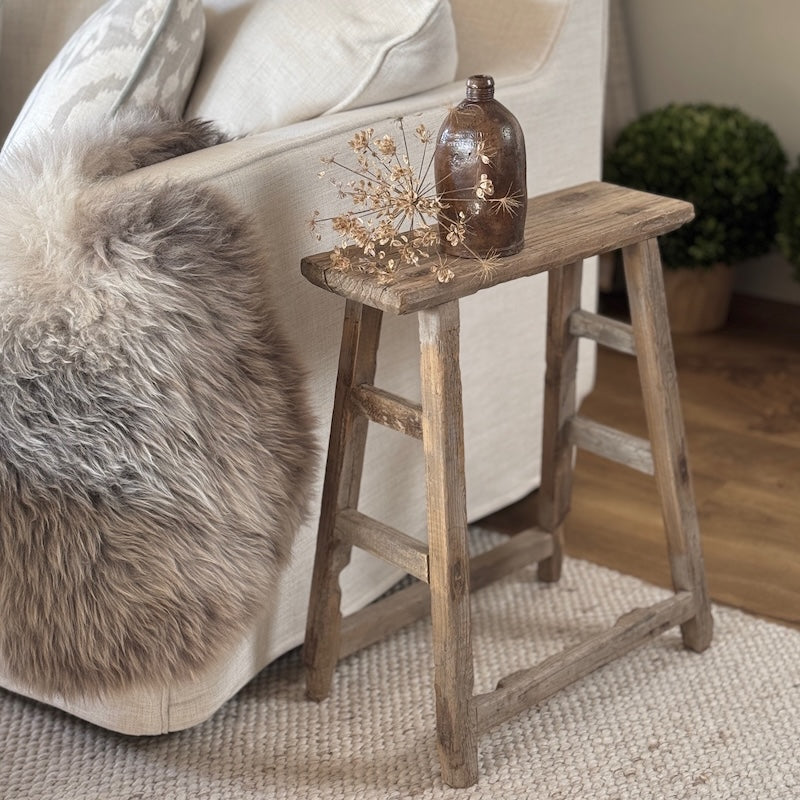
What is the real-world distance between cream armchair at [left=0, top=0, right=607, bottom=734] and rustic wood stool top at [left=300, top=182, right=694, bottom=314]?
110mm

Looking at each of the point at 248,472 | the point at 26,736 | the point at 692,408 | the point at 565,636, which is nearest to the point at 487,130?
the point at 248,472

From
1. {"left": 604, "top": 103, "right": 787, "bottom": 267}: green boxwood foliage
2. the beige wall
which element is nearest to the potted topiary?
{"left": 604, "top": 103, "right": 787, "bottom": 267}: green boxwood foliage

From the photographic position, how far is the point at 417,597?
5.19ft

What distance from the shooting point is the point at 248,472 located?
46.7 inches

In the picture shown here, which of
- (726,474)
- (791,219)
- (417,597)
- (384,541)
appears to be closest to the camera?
(384,541)

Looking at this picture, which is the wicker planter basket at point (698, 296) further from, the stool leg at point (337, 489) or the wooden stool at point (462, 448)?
the stool leg at point (337, 489)

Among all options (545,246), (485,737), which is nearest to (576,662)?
(485,737)

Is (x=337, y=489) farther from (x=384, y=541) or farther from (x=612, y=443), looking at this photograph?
(x=612, y=443)

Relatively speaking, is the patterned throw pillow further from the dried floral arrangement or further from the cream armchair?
the dried floral arrangement

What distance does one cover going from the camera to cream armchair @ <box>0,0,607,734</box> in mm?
1304

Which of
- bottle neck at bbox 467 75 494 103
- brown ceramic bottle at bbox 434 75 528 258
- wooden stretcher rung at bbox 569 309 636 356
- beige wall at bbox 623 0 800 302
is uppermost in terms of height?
bottle neck at bbox 467 75 494 103

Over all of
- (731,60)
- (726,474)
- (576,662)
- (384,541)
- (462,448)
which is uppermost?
(731,60)

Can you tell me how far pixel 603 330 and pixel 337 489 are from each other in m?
0.40

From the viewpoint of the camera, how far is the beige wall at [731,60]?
8.27ft
